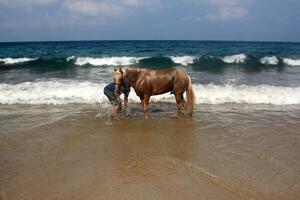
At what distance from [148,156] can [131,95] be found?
585cm

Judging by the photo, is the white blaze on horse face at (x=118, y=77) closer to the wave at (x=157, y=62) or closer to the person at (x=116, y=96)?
the person at (x=116, y=96)

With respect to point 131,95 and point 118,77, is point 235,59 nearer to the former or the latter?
point 131,95

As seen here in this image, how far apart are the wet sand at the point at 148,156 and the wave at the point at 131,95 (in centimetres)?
180

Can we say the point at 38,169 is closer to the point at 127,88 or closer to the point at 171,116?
A: the point at 127,88

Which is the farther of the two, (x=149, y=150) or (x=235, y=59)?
(x=235, y=59)

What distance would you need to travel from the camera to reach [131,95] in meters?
11.3

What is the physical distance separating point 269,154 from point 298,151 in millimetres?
614

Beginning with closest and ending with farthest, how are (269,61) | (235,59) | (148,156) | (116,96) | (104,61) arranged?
(148,156), (116,96), (104,61), (269,61), (235,59)

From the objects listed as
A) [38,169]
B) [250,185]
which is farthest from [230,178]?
[38,169]

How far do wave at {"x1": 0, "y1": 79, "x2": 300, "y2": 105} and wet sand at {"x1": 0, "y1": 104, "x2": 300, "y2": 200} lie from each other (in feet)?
5.92

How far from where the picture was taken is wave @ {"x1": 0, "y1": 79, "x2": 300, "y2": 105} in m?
10.6

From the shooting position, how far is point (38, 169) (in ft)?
16.4

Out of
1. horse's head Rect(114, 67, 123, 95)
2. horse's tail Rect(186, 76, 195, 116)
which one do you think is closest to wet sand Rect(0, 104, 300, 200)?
horse's tail Rect(186, 76, 195, 116)

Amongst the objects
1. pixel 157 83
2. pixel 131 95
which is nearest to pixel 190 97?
pixel 157 83
